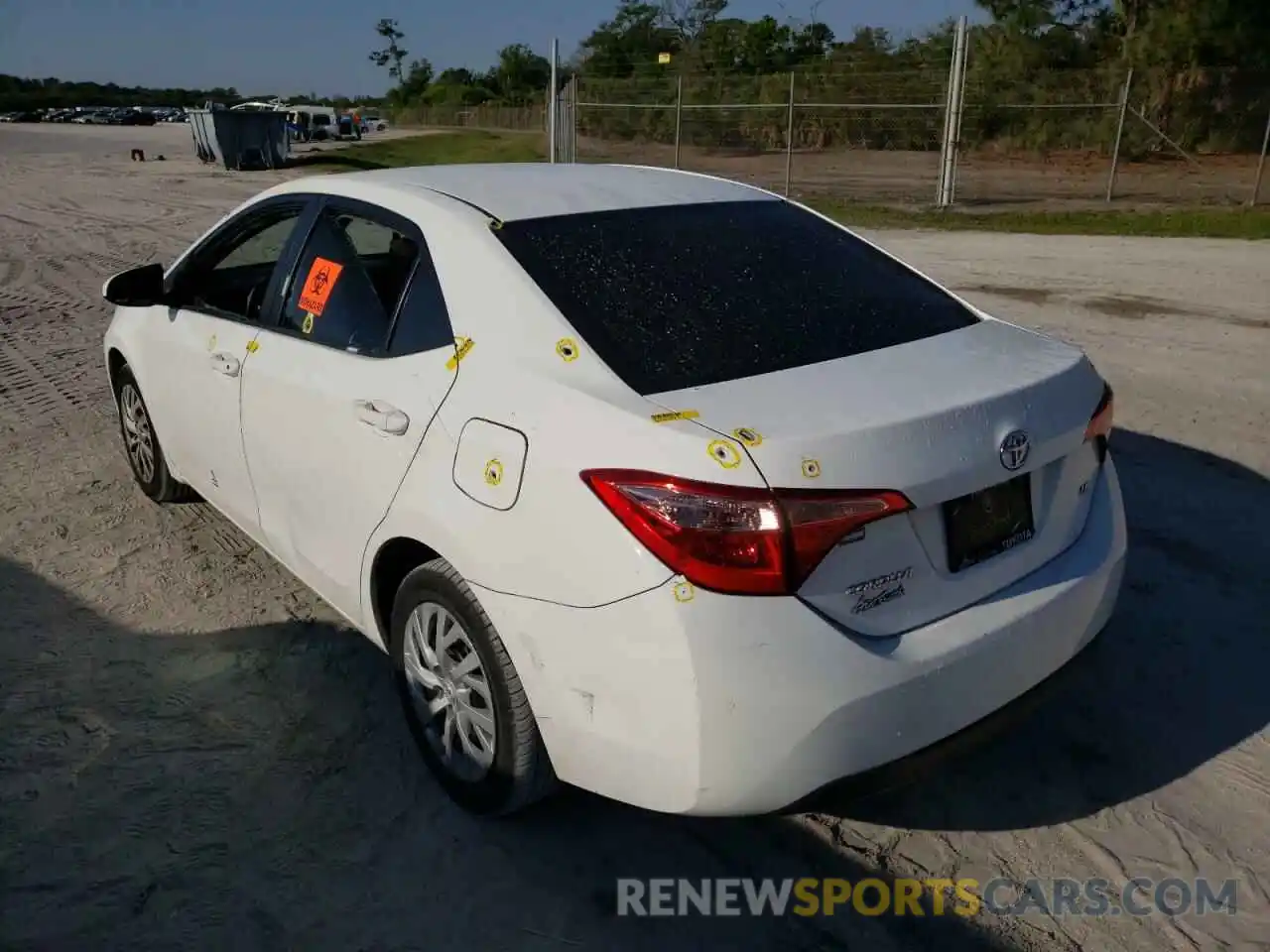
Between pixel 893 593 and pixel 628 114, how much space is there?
2422cm

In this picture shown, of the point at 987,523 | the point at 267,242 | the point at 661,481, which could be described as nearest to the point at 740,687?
the point at 661,481

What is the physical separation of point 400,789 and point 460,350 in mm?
1271

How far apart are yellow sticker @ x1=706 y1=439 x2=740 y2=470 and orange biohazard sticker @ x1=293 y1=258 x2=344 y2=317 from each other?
5.44 feet

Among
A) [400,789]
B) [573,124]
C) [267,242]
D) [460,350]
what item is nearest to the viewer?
[460,350]

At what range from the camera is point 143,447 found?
4836mm

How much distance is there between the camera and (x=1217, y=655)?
3557mm

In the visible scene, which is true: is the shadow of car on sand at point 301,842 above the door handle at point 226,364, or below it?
below

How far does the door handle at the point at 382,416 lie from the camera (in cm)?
277

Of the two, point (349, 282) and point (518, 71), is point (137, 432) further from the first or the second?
point (518, 71)

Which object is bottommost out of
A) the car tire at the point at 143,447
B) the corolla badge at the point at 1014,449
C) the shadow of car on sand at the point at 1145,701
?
the shadow of car on sand at the point at 1145,701

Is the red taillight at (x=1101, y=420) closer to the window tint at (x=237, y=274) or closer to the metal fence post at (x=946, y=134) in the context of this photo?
the window tint at (x=237, y=274)

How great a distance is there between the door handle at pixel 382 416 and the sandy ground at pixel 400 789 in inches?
39.7

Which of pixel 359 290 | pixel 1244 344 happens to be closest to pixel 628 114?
pixel 1244 344

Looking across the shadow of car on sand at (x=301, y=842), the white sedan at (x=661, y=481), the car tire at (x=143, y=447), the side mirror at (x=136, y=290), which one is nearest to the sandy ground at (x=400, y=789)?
the shadow of car on sand at (x=301, y=842)
